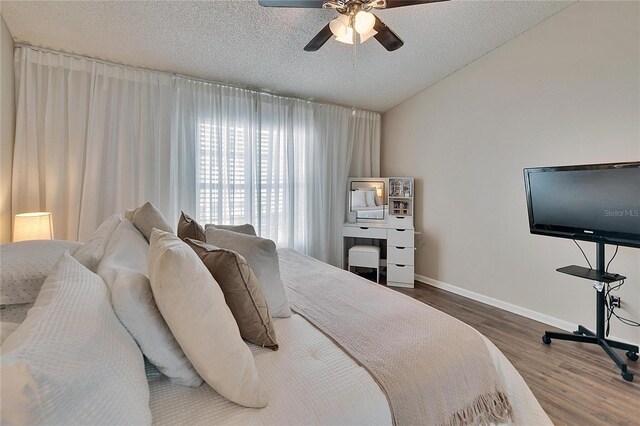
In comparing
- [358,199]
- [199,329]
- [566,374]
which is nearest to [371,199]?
[358,199]

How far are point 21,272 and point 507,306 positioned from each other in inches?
147

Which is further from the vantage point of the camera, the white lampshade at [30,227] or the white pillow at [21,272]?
the white lampshade at [30,227]

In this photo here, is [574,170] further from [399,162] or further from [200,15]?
[200,15]

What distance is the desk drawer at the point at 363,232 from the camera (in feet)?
12.6

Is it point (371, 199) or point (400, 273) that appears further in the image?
point (371, 199)

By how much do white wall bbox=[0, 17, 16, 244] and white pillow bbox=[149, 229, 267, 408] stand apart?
2.27 metres

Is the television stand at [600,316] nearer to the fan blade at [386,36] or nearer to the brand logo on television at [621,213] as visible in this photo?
the brand logo on television at [621,213]

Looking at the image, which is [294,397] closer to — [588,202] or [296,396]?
[296,396]

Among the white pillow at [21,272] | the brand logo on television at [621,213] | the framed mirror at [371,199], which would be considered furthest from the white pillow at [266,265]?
the framed mirror at [371,199]

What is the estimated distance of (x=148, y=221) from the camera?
1619 millimetres

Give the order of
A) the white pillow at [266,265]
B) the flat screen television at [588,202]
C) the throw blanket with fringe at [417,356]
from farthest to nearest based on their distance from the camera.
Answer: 1. the flat screen television at [588,202]
2. the white pillow at [266,265]
3. the throw blanket with fringe at [417,356]

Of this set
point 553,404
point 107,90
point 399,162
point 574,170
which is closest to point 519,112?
point 574,170

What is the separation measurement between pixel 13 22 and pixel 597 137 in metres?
4.63

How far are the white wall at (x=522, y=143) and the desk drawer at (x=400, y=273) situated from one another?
1.16 ft
